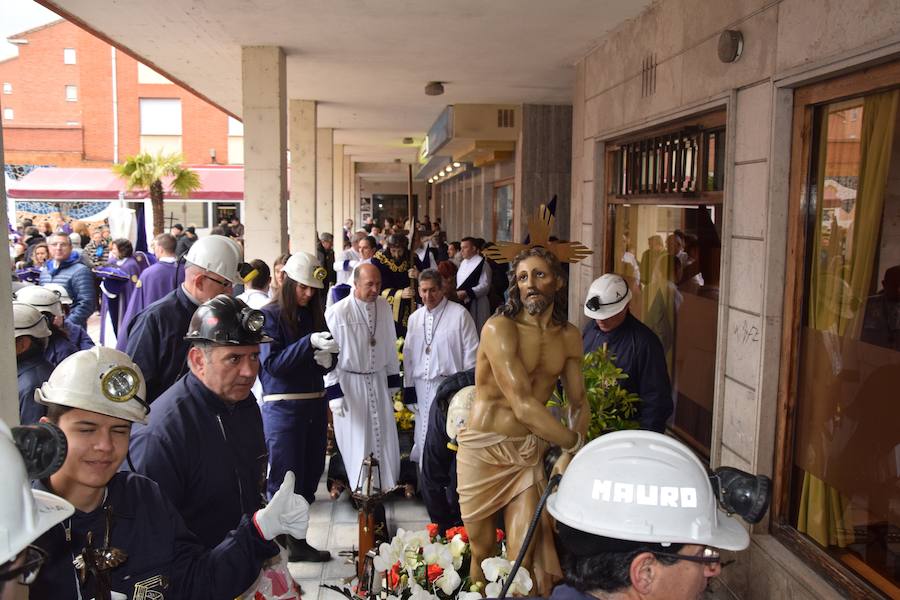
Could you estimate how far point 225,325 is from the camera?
10.0 feet

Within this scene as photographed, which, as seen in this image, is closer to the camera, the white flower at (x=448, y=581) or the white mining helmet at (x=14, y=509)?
the white mining helmet at (x=14, y=509)

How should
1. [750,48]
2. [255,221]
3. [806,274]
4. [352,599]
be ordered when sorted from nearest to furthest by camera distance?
[352,599] → [806,274] → [750,48] → [255,221]

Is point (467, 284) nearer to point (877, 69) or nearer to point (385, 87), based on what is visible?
point (385, 87)

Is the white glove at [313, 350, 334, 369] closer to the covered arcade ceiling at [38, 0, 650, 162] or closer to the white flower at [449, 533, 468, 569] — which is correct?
the white flower at [449, 533, 468, 569]

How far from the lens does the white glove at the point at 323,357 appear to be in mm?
5180

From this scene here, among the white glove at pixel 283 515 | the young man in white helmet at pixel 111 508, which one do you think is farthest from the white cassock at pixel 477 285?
the young man in white helmet at pixel 111 508

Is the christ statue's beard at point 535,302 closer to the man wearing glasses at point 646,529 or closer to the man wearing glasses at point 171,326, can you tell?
the man wearing glasses at point 171,326

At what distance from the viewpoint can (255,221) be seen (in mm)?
9133

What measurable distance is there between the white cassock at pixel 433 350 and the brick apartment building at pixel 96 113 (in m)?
36.0

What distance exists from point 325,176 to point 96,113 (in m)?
26.4

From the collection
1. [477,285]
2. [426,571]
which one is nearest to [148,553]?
[426,571]

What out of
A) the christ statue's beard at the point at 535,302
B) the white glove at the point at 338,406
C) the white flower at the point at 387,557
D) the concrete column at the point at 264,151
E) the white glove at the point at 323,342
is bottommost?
the white glove at the point at 338,406

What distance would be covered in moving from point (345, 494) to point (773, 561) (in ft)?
11.6

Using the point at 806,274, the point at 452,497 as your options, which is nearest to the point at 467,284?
the point at 452,497
